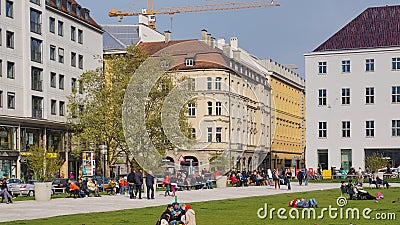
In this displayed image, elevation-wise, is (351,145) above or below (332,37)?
below

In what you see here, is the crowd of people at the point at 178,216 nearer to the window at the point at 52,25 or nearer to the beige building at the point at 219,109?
the beige building at the point at 219,109

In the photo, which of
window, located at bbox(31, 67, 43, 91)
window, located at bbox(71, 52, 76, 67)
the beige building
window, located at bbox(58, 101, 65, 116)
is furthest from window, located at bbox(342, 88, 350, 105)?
window, located at bbox(31, 67, 43, 91)

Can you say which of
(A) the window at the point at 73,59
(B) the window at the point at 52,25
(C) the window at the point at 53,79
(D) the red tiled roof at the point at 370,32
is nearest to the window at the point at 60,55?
(C) the window at the point at 53,79

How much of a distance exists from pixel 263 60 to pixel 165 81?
2676 inches

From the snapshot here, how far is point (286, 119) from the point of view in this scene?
11469 cm

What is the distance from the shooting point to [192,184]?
5866cm

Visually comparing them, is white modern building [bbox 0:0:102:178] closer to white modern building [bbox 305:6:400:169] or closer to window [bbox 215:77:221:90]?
window [bbox 215:77:221:90]

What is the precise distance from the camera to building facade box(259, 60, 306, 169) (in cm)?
11794

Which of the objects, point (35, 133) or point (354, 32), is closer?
point (35, 133)

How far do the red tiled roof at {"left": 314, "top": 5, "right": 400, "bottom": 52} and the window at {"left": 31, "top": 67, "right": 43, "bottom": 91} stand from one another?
34957 mm

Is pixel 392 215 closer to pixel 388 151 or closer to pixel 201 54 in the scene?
pixel 201 54

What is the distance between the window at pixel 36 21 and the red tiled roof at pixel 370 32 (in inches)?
1369

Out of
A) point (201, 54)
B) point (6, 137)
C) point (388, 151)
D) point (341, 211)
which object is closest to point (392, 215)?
point (341, 211)

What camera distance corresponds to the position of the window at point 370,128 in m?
88.9
